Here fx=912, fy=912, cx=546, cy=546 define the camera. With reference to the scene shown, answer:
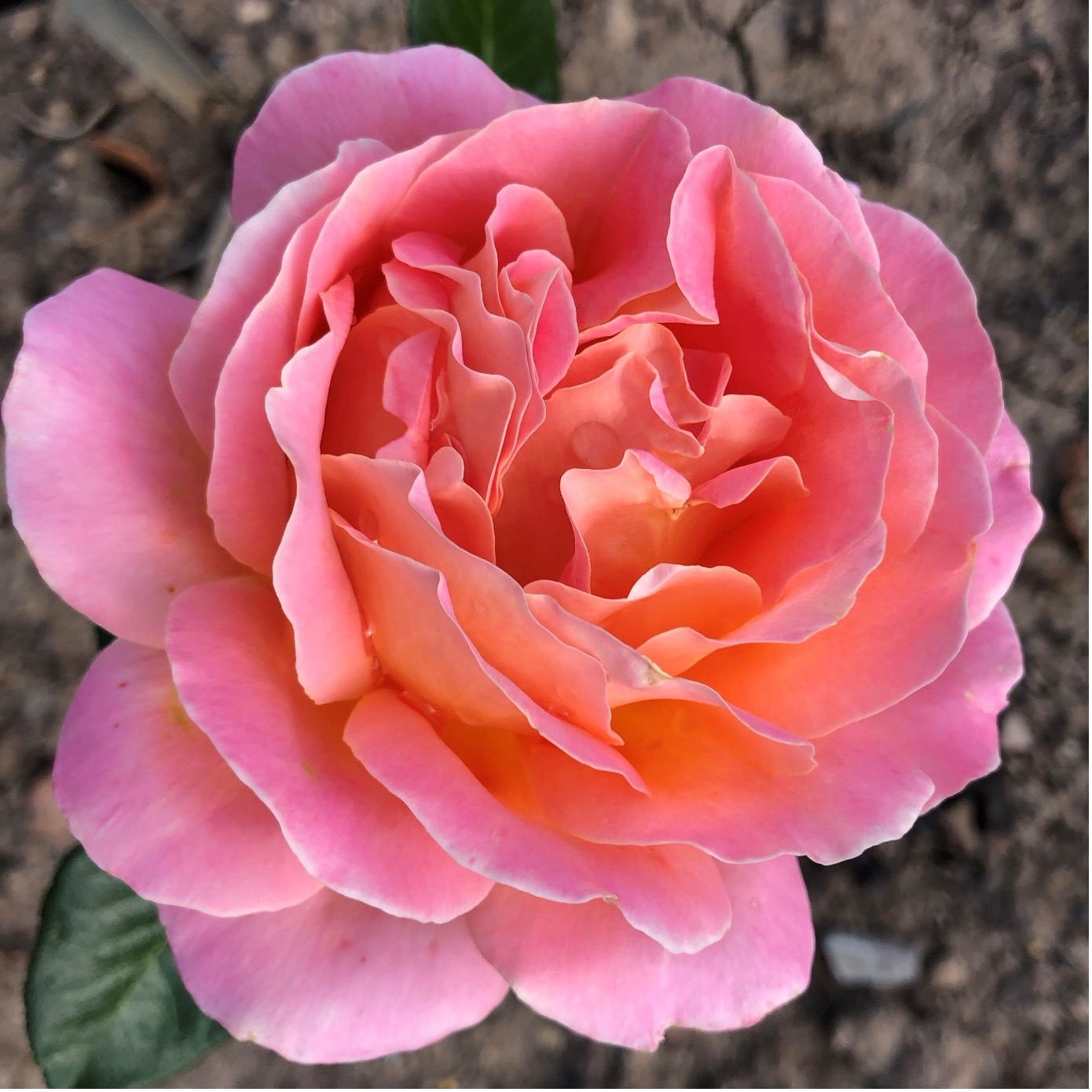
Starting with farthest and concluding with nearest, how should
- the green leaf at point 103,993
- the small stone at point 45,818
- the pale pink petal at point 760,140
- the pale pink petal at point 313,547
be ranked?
1. the small stone at point 45,818
2. the green leaf at point 103,993
3. the pale pink petal at point 760,140
4. the pale pink petal at point 313,547

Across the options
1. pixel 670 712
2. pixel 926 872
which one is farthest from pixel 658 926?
pixel 926 872

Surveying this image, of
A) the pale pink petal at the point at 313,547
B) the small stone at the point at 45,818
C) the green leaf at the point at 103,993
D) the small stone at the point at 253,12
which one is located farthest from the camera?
the small stone at the point at 253,12

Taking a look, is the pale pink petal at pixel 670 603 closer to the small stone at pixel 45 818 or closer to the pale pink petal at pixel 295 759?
the pale pink petal at pixel 295 759

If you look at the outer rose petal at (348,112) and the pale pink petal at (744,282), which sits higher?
the outer rose petal at (348,112)

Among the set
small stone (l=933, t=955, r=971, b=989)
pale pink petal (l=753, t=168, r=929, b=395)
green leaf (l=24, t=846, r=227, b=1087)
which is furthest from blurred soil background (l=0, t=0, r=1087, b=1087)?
pale pink petal (l=753, t=168, r=929, b=395)

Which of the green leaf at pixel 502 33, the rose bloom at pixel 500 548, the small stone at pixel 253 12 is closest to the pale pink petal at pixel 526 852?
the rose bloom at pixel 500 548

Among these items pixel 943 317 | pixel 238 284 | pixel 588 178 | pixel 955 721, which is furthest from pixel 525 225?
pixel 955 721

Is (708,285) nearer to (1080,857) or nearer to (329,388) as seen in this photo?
(329,388)
